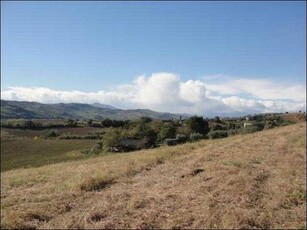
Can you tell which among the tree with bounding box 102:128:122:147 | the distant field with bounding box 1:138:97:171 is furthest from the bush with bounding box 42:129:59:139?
the tree with bounding box 102:128:122:147

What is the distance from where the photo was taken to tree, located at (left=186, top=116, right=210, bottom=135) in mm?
45531

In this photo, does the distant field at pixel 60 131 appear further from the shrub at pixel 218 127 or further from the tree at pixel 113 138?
the shrub at pixel 218 127

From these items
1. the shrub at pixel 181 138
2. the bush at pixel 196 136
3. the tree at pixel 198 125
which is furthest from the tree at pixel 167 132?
the tree at pixel 198 125

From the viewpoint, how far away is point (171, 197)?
1207 cm

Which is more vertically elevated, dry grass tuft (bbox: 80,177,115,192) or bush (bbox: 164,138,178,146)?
bush (bbox: 164,138,178,146)

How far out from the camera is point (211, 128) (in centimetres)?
4912

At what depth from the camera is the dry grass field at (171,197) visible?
10203mm

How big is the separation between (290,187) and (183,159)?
7275 mm

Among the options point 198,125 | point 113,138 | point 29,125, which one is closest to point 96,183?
point 113,138

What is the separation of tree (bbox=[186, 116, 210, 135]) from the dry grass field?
90.7ft

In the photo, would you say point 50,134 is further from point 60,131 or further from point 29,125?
point 29,125

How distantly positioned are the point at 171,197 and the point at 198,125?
34540 mm

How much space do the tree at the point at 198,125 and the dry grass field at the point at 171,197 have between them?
27.6 meters

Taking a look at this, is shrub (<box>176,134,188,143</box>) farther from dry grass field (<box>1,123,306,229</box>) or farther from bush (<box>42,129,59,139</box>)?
bush (<box>42,129,59,139</box>)
